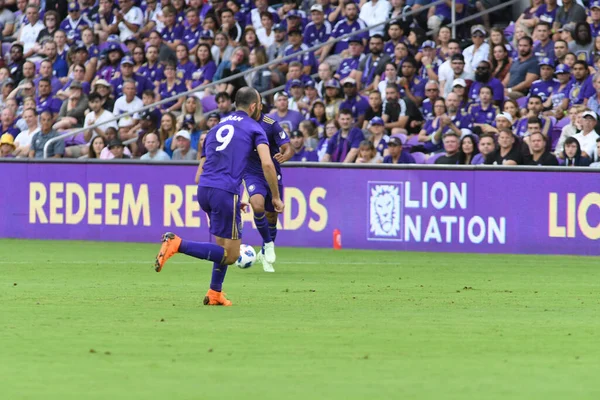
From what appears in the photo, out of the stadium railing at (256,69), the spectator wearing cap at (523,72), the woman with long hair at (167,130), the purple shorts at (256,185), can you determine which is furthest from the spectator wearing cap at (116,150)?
the purple shorts at (256,185)

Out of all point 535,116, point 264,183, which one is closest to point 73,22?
point 535,116

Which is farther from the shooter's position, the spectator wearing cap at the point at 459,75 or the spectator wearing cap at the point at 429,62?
the spectator wearing cap at the point at 429,62

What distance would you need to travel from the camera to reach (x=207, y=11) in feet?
88.3

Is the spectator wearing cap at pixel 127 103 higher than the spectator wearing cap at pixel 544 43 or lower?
lower

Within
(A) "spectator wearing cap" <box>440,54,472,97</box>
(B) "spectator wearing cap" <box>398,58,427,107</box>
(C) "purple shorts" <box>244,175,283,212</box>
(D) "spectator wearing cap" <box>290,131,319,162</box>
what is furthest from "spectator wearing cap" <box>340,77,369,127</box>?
(C) "purple shorts" <box>244,175,283,212</box>

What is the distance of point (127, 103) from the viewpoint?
25.7 meters

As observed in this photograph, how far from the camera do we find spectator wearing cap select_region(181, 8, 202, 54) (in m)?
26.8

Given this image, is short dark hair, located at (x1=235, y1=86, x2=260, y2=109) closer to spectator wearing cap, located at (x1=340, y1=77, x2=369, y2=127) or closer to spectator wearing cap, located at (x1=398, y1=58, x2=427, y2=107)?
spectator wearing cap, located at (x1=340, y1=77, x2=369, y2=127)

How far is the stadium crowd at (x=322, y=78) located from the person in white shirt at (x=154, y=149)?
0.08 feet

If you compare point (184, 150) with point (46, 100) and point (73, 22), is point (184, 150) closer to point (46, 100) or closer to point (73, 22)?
point (46, 100)

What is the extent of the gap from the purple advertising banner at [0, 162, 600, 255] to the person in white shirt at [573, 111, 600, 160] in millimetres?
496

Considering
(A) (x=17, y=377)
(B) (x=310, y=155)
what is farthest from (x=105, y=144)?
(A) (x=17, y=377)

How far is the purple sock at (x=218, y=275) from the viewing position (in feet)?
37.5

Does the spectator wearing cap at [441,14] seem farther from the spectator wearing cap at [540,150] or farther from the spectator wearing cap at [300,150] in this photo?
the spectator wearing cap at [540,150]
